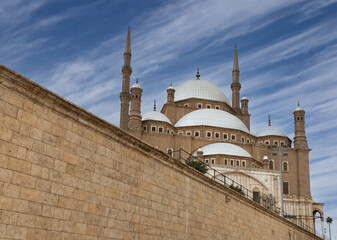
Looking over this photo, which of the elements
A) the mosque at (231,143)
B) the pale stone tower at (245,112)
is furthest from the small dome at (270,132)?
the pale stone tower at (245,112)

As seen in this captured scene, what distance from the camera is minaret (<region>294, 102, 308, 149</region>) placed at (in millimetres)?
50500

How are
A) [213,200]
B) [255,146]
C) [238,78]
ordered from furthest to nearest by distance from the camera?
[238,78], [255,146], [213,200]

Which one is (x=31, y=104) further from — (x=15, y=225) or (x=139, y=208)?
(x=139, y=208)

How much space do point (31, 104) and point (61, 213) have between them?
1.90 m

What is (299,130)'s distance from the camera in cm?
5144

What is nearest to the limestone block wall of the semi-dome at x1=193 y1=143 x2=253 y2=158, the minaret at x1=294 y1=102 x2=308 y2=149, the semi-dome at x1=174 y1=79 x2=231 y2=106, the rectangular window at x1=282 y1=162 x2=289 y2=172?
the semi-dome at x1=193 y1=143 x2=253 y2=158

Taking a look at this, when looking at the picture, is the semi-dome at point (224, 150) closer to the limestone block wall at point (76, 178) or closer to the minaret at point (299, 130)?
the minaret at point (299, 130)

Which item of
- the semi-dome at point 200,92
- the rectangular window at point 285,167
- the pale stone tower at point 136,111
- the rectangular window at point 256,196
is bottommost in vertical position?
the rectangular window at point 256,196

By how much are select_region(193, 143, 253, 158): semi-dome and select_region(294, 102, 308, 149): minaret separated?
909 centimetres

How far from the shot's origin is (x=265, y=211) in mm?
18781

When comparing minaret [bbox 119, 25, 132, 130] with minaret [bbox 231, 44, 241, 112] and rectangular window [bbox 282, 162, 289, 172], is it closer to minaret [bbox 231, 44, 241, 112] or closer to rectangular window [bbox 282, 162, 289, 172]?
minaret [bbox 231, 44, 241, 112]

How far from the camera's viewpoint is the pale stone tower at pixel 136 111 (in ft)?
150

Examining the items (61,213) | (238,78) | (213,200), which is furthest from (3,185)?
(238,78)

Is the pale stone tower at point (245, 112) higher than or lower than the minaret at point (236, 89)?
lower
